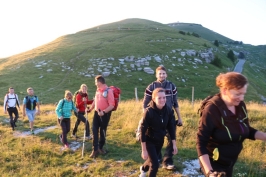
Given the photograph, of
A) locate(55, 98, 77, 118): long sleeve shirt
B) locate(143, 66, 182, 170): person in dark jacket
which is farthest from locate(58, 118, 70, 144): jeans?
locate(143, 66, 182, 170): person in dark jacket

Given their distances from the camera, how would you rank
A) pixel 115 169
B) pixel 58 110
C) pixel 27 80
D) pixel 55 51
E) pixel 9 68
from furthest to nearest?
pixel 55 51 < pixel 9 68 < pixel 27 80 < pixel 58 110 < pixel 115 169

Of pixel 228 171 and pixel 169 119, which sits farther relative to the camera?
pixel 169 119

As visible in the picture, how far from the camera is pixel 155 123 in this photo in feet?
17.0

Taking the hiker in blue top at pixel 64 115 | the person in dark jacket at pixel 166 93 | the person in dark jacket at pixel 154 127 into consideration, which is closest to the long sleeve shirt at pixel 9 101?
the hiker in blue top at pixel 64 115

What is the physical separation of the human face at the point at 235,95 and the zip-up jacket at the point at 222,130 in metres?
0.11

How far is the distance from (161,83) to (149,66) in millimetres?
39598

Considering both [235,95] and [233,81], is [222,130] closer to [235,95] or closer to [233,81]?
[235,95]

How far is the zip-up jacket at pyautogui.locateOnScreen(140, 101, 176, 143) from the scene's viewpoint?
5113 mm

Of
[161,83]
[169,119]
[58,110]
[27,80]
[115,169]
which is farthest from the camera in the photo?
[27,80]

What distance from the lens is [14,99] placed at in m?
12.9

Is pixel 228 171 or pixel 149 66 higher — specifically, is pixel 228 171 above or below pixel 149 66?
below

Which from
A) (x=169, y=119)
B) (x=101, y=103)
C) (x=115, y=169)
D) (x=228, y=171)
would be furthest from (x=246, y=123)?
(x=101, y=103)

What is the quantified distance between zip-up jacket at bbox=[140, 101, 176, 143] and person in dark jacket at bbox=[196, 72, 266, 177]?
184cm

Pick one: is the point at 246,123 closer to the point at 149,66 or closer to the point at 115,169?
the point at 115,169
